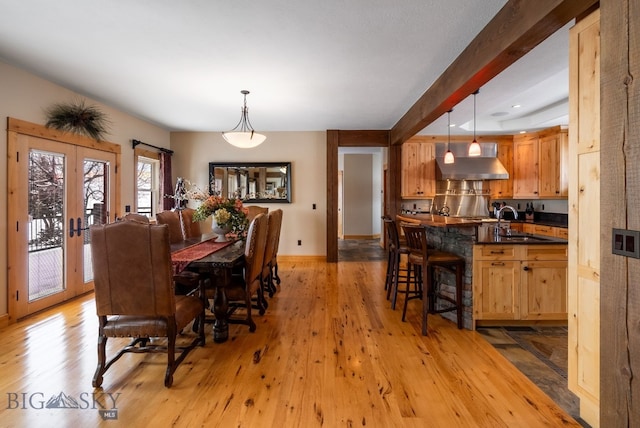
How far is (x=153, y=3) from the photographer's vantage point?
2152 millimetres

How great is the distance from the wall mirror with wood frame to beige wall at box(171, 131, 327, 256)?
0.12 metres

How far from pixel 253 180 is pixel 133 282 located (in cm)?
433

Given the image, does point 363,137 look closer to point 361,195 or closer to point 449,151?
point 449,151

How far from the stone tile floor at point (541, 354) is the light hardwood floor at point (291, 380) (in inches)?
3.3

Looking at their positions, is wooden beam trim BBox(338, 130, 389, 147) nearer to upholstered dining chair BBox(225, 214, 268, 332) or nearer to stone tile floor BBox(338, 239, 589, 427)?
upholstered dining chair BBox(225, 214, 268, 332)

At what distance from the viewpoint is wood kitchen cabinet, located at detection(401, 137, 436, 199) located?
20.4 ft

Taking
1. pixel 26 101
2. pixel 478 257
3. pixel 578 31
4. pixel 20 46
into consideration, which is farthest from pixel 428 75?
pixel 26 101

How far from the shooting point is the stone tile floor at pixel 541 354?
2.00 metres

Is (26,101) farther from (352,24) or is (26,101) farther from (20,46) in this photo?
(352,24)

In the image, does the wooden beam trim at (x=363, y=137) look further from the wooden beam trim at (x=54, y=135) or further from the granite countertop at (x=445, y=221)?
the wooden beam trim at (x=54, y=135)

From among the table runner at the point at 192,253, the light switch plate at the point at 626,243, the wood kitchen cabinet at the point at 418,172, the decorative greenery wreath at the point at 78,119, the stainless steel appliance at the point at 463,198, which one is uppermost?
the decorative greenery wreath at the point at 78,119

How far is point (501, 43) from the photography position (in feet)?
7.25

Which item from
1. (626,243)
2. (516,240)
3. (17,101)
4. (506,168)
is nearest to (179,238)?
(17,101)

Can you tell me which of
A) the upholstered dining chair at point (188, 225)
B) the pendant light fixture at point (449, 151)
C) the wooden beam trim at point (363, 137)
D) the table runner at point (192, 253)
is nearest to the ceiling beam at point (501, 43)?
the pendant light fixture at point (449, 151)
